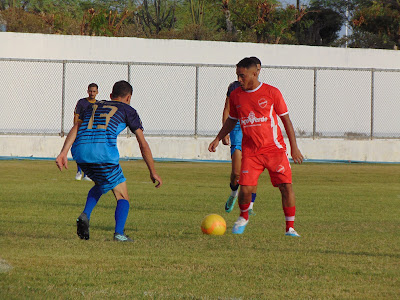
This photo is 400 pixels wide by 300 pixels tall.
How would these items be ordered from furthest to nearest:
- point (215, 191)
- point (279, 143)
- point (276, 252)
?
point (215, 191)
point (279, 143)
point (276, 252)

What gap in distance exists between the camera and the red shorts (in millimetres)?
8367

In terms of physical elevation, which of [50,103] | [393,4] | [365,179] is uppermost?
[393,4]

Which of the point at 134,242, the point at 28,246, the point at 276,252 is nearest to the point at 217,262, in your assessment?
the point at 276,252

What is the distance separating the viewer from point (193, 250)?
23.8 ft

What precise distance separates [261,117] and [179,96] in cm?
2177

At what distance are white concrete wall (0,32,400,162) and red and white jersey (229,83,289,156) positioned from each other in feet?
51.3

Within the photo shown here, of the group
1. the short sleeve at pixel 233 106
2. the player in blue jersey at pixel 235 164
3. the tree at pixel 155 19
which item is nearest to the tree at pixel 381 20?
the tree at pixel 155 19

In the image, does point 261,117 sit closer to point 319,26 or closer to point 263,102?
point 263,102

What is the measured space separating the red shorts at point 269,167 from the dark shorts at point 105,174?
4.68ft

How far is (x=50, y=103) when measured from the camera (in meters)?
29.2

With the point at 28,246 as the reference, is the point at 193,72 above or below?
above

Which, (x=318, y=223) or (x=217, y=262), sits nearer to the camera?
(x=217, y=262)

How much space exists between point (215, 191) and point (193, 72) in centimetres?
1735

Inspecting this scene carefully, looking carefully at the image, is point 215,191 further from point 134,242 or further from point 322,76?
point 322,76
